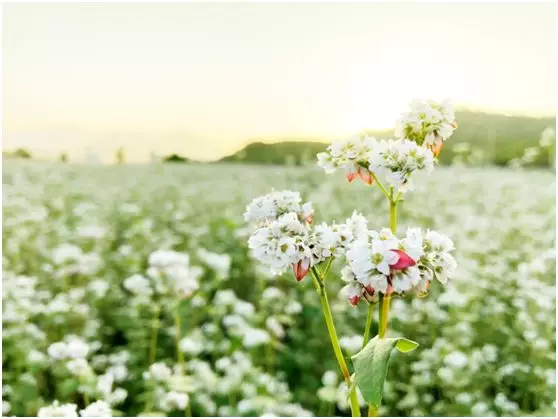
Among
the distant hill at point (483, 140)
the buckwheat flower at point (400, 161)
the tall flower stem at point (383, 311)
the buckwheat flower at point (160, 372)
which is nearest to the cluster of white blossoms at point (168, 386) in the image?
the buckwheat flower at point (160, 372)

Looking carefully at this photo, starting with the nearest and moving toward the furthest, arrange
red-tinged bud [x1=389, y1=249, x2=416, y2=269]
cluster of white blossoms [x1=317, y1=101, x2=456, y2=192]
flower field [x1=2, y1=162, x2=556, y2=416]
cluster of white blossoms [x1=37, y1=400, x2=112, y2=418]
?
red-tinged bud [x1=389, y1=249, x2=416, y2=269] < cluster of white blossoms [x1=317, y1=101, x2=456, y2=192] < cluster of white blossoms [x1=37, y1=400, x2=112, y2=418] < flower field [x1=2, y1=162, x2=556, y2=416]

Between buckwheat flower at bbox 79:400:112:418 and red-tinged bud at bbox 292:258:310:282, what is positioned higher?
red-tinged bud at bbox 292:258:310:282

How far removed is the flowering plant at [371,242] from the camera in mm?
656

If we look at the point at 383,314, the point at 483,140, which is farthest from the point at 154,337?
the point at 483,140

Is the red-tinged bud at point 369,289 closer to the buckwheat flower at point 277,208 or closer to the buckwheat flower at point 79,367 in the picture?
the buckwheat flower at point 277,208

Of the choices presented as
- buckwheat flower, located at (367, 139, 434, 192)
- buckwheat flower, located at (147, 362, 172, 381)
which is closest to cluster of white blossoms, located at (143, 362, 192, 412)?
buckwheat flower, located at (147, 362, 172, 381)

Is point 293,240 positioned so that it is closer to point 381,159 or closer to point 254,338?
point 381,159

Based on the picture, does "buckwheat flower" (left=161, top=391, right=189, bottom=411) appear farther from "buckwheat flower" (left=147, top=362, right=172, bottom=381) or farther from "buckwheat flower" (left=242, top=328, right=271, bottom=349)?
"buckwheat flower" (left=242, top=328, right=271, bottom=349)

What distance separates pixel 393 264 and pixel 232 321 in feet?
3.42

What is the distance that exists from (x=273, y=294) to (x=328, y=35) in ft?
2.12

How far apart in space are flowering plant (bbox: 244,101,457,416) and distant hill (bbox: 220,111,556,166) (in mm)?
1205

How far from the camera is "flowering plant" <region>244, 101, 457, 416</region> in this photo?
2.15 feet

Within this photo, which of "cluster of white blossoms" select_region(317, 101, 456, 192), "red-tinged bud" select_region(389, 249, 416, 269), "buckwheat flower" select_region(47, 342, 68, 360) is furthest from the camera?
"buckwheat flower" select_region(47, 342, 68, 360)

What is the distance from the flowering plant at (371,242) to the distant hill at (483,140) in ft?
3.95
